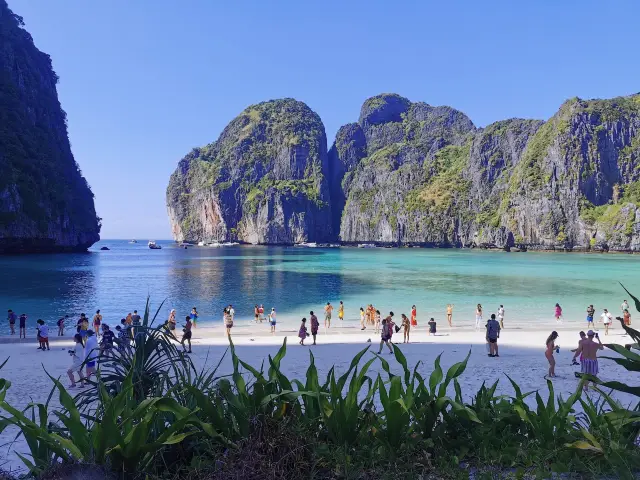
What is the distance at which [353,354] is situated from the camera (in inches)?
602

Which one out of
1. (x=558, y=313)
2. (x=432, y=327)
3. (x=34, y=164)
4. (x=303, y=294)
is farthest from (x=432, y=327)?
(x=34, y=164)

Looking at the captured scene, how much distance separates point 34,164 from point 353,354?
9313 centimetres

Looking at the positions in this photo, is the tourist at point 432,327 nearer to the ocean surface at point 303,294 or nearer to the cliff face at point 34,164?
the ocean surface at point 303,294

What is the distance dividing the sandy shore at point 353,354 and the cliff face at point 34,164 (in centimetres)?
7420

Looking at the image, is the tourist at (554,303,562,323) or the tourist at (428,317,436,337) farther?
the tourist at (554,303,562,323)

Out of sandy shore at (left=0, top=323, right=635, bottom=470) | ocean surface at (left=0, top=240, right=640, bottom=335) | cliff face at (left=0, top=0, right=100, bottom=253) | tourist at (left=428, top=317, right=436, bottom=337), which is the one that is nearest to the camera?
sandy shore at (left=0, top=323, right=635, bottom=470)

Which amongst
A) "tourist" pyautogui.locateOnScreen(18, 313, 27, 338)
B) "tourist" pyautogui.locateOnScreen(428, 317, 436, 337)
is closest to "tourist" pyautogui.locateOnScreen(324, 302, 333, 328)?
"tourist" pyautogui.locateOnScreen(428, 317, 436, 337)

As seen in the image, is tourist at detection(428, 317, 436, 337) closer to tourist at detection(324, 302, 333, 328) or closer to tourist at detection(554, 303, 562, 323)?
tourist at detection(324, 302, 333, 328)

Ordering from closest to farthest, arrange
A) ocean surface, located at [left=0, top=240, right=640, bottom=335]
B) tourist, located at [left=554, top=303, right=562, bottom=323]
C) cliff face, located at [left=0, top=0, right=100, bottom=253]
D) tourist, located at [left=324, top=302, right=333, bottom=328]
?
tourist, located at [left=324, top=302, right=333, bottom=328] < tourist, located at [left=554, top=303, right=562, bottom=323] < ocean surface, located at [left=0, top=240, right=640, bottom=335] < cliff face, located at [left=0, top=0, right=100, bottom=253]

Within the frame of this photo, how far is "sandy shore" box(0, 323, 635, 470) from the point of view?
1008cm

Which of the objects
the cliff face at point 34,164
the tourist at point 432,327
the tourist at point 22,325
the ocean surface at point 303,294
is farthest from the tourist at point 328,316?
the cliff face at point 34,164

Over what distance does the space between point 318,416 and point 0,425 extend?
2.70 metres

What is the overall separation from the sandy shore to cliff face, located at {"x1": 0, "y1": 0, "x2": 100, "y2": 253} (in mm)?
74200

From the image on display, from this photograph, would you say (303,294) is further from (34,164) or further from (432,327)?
(34,164)
